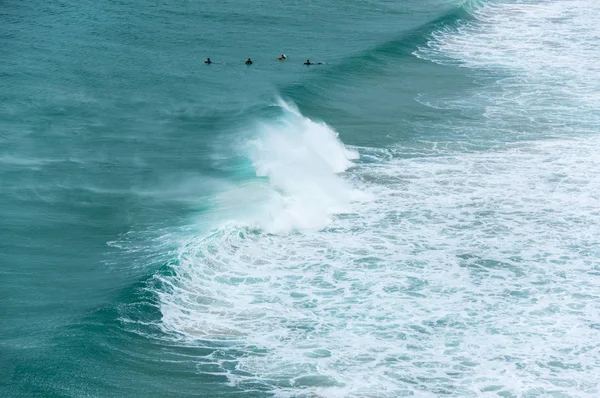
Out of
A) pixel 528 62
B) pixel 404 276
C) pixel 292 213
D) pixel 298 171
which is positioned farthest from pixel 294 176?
pixel 528 62

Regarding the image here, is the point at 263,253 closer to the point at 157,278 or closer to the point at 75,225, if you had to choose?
the point at 157,278

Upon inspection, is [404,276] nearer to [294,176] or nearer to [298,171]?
[294,176]

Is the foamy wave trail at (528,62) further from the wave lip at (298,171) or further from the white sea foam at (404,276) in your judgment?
the wave lip at (298,171)

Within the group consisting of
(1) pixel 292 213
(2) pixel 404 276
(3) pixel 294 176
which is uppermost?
(3) pixel 294 176

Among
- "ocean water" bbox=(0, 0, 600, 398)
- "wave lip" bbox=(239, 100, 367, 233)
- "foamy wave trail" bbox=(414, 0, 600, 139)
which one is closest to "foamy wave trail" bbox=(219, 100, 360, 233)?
"wave lip" bbox=(239, 100, 367, 233)

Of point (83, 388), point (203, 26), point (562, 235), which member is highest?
point (203, 26)

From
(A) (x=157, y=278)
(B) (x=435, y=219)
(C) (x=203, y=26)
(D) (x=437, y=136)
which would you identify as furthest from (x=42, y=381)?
(C) (x=203, y=26)

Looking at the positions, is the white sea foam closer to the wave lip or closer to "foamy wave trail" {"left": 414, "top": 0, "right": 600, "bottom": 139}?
the wave lip

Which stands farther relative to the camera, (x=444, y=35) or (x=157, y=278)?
(x=444, y=35)
